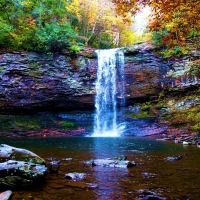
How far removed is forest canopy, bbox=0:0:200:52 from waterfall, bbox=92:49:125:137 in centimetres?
335

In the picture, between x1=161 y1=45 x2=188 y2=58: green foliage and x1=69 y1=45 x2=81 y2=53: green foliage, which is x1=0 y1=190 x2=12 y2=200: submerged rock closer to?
x1=69 y1=45 x2=81 y2=53: green foliage

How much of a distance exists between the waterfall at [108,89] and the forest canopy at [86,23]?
3.35 metres

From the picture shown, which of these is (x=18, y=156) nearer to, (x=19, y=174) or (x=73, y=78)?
(x=19, y=174)

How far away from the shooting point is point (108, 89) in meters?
22.1

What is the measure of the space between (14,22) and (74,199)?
67.0 feet

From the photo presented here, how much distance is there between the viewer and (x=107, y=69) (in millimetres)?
22422

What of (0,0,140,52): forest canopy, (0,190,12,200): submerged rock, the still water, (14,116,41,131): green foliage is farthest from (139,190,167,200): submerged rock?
(14,116,41,131): green foliage

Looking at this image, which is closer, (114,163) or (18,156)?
(18,156)

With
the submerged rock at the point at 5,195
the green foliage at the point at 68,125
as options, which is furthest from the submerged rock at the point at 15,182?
the green foliage at the point at 68,125

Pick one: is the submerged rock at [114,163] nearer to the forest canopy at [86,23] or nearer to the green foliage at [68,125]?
the forest canopy at [86,23]

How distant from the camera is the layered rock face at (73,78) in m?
19.9

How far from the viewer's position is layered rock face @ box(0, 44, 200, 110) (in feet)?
65.3

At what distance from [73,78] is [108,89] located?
3.69 m

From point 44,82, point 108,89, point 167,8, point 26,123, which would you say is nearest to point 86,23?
point 108,89
